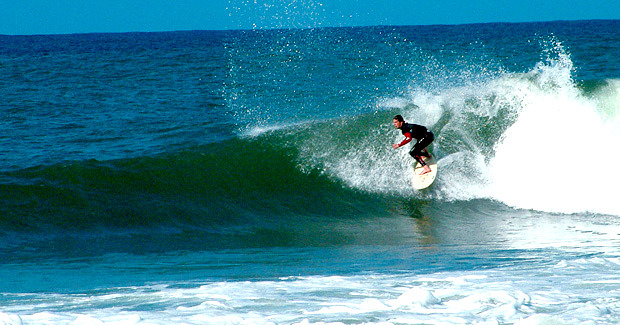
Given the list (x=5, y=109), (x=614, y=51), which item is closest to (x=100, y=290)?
(x=5, y=109)

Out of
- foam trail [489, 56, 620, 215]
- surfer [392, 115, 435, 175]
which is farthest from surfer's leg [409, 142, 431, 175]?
foam trail [489, 56, 620, 215]

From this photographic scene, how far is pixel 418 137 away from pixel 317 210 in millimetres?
2213

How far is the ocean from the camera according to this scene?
4590 millimetres

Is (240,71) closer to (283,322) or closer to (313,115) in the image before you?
(313,115)

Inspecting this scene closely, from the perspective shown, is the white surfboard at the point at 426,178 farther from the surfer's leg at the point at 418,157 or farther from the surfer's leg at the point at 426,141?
the surfer's leg at the point at 426,141

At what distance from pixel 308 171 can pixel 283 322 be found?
7801 mm

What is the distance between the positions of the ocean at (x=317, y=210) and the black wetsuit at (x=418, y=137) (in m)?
0.68

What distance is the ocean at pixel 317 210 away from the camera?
4.59 meters

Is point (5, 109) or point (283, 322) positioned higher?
point (5, 109)

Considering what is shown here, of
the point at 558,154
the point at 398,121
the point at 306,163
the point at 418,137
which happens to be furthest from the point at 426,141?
the point at 558,154

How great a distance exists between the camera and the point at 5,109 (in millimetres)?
18859

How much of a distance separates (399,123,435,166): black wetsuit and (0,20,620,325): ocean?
679 millimetres

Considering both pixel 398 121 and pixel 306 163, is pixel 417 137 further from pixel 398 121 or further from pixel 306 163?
pixel 306 163

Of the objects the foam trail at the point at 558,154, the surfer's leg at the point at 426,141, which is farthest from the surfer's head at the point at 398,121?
the foam trail at the point at 558,154
